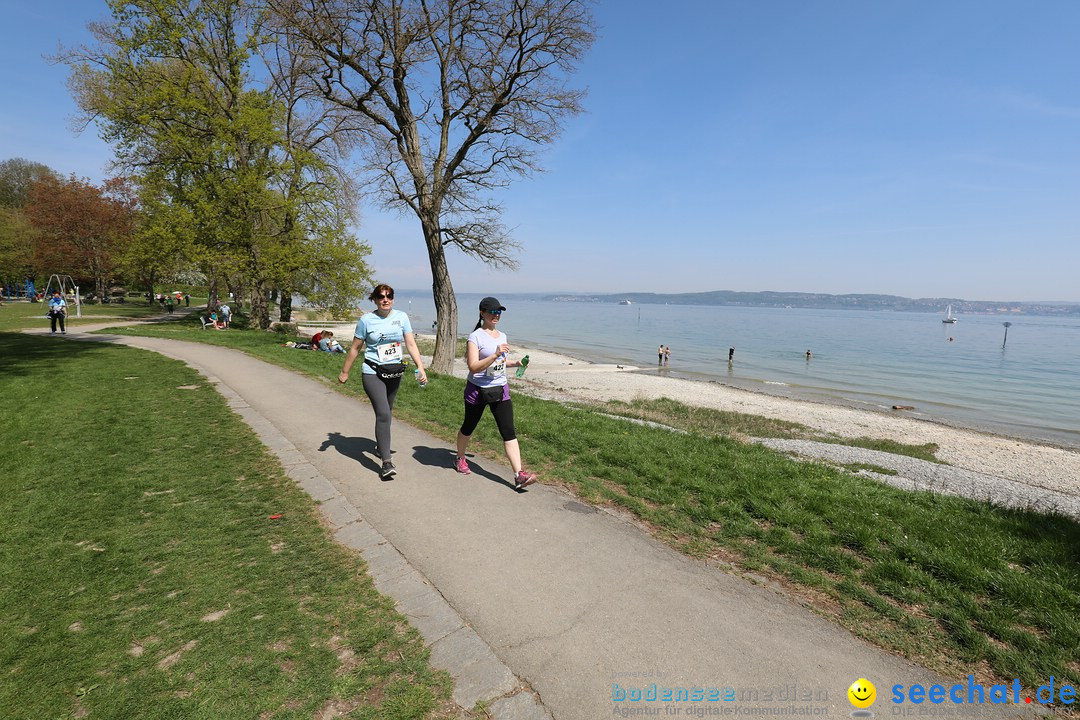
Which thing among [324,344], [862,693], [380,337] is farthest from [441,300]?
[862,693]

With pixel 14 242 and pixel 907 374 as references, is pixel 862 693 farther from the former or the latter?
pixel 14 242

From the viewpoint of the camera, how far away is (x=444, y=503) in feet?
16.4

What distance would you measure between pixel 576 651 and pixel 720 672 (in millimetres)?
829

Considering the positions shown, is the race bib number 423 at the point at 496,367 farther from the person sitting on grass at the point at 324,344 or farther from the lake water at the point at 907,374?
the lake water at the point at 907,374

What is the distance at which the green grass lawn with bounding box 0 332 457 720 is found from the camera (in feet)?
→ 7.97

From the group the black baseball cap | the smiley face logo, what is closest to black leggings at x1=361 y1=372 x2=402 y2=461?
the black baseball cap

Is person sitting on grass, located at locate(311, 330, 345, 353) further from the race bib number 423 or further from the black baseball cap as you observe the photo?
the black baseball cap

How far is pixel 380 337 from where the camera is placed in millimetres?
5570

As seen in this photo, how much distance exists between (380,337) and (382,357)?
236mm

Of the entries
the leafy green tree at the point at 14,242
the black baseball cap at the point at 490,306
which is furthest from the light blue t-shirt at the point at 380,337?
the leafy green tree at the point at 14,242

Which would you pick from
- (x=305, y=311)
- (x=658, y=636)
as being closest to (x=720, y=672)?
(x=658, y=636)

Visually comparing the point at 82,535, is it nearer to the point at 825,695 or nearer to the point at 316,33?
the point at 825,695

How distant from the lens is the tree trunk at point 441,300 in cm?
1584

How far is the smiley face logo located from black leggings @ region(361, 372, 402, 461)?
471 centimetres
